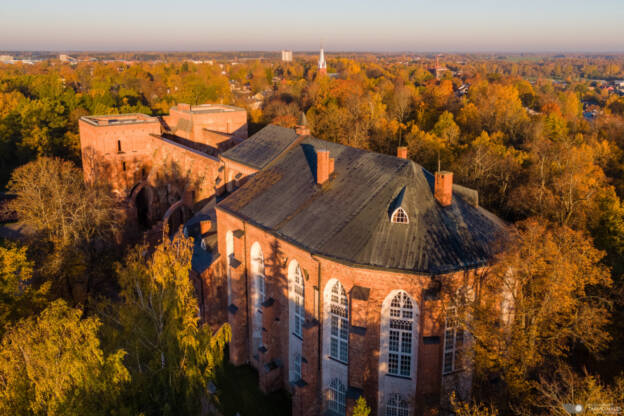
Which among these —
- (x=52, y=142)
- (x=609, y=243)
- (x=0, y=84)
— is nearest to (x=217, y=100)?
(x=52, y=142)

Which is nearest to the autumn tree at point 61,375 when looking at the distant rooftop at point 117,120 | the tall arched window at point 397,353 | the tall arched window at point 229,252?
the tall arched window at point 397,353

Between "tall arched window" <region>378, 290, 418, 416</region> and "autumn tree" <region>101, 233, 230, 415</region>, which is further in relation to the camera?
"tall arched window" <region>378, 290, 418, 416</region>

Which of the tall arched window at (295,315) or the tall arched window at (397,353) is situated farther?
the tall arched window at (295,315)

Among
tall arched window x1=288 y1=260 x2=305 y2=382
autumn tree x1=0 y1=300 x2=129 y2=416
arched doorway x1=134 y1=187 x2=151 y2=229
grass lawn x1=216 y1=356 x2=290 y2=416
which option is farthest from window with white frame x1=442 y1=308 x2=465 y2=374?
arched doorway x1=134 y1=187 x2=151 y2=229

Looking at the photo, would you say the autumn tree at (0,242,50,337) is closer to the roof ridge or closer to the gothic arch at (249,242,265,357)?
the gothic arch at (249,242,265,357)

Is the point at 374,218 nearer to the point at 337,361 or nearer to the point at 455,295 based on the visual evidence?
the point at 455,295

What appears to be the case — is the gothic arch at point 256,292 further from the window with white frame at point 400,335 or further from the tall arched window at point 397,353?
the window with white frame at point 400,335
